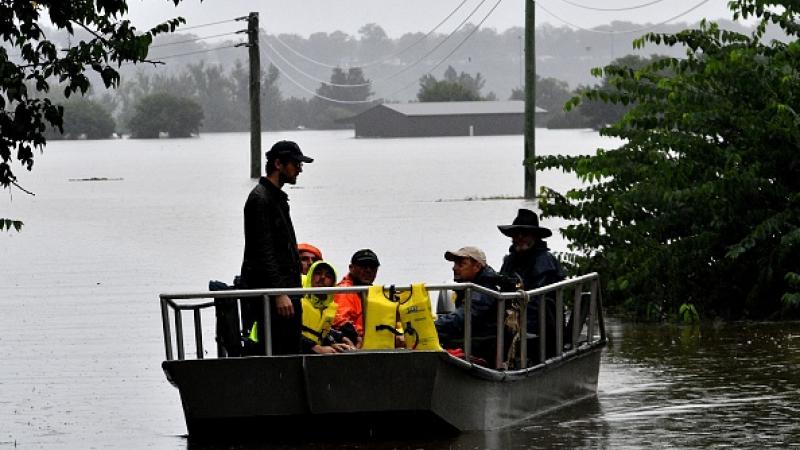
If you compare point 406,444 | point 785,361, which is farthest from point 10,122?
point 785,361

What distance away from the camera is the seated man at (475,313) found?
1293 centimetres

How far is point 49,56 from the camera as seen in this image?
12234 millimetres

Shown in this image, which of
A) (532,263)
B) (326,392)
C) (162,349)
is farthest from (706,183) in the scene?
(326,392)

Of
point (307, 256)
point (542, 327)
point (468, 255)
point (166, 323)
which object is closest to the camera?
point (166, 323)

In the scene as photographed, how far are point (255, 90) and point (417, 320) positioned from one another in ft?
165

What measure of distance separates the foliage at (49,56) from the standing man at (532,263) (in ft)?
10.4

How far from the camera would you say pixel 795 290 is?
803 inches

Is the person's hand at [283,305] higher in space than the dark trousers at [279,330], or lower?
higher

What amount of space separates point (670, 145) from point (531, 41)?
28.2 metres

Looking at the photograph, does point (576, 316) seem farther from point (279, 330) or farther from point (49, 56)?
point (49, 56)

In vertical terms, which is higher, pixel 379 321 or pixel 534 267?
pixel 534 267

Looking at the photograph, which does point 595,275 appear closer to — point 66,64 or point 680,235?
point 66,64

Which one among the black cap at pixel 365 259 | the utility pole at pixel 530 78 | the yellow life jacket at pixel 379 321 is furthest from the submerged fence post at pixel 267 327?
the utility pole at pixel 530 78

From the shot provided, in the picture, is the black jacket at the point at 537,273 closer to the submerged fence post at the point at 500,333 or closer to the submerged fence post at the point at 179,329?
the submerged fence post at the point at 500,333
